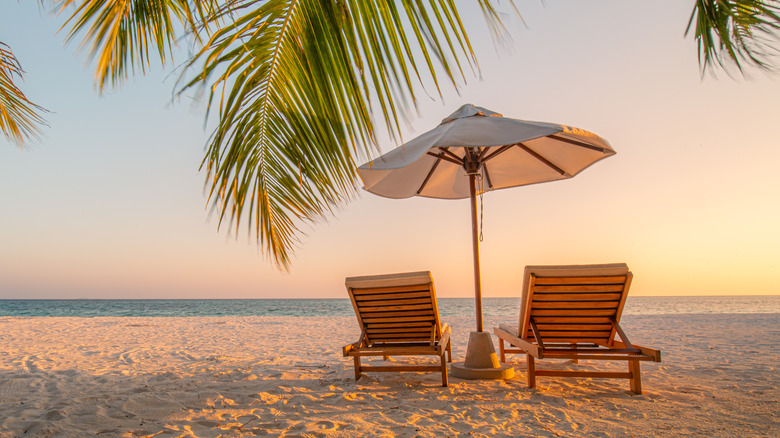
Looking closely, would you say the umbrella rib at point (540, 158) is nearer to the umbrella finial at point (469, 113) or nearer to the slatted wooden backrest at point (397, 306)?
the umbrella finial at point (469, 113)

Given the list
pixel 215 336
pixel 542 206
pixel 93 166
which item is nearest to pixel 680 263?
pixel 542 206

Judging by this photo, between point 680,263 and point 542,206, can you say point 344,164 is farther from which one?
point 680,263

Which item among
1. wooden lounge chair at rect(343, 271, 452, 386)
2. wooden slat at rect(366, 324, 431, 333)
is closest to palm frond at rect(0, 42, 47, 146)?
wooden lounge chair at rect(343, 271, 452, 386)

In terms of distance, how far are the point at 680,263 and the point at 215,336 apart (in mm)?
→ 23927

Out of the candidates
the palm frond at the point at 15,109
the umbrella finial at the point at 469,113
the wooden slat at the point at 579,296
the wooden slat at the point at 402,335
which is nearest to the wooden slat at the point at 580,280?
the wooden slat at the point at 579,296

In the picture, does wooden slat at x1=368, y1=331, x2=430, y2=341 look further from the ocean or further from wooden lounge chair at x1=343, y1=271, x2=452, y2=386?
the ocean

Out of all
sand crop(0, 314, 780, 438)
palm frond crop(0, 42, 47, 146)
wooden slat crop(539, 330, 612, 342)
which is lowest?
sand crop(0, 314, 780, 438)

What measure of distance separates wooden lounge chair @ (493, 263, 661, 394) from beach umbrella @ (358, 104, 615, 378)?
49 centimetres

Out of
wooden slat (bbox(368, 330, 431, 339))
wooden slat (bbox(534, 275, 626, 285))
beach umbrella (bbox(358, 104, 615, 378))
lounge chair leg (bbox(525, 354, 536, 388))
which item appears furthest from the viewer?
wooden slat (bbox(368, 330, 431, 339))

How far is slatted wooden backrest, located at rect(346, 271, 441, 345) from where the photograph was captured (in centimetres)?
331

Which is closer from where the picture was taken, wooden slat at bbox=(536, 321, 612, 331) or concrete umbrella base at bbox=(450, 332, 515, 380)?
wooden slat at bbox=(536, 321, 612, 331)

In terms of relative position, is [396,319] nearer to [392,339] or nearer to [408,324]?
[408,324]

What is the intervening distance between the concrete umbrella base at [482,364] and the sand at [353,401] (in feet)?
0.29

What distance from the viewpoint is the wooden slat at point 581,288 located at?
3.02 m
